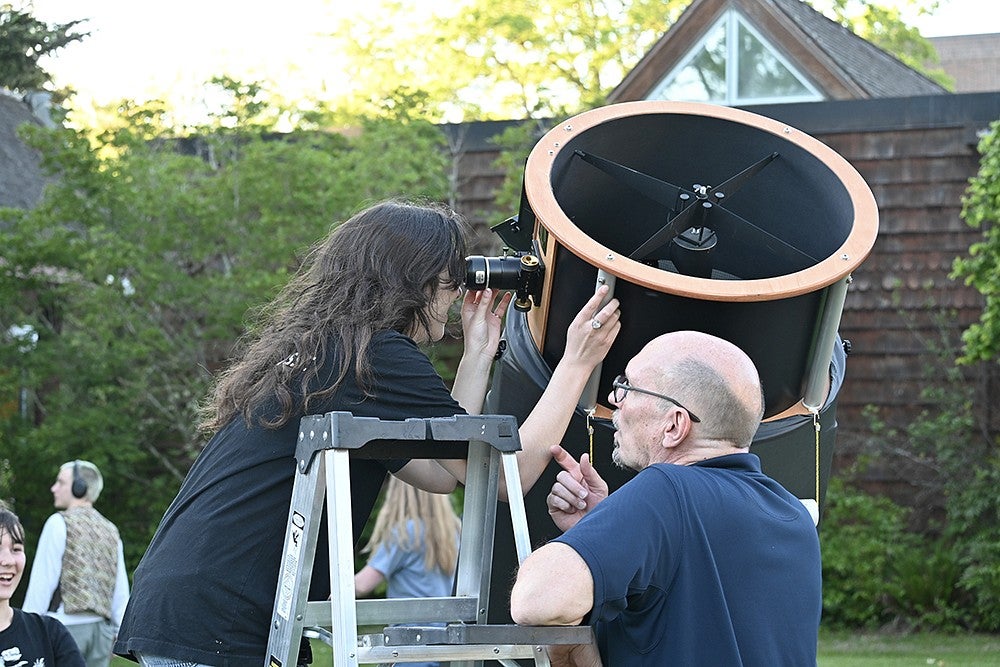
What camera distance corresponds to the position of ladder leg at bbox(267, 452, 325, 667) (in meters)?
2.60

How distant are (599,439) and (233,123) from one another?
9355 mm

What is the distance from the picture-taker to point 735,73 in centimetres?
1438

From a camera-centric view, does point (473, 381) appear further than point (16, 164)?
No

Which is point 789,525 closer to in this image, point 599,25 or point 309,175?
point 309,175

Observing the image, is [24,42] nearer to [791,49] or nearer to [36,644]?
[791,49]

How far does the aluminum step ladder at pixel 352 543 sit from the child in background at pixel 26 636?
7.69ft

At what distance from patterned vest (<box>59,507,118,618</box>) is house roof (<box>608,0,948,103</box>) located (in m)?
9.57

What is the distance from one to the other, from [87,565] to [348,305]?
5.00m

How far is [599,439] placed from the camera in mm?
3186

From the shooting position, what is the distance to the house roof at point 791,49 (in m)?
14.4

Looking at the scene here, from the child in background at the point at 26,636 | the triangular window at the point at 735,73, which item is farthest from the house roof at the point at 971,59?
the child in background at the point at 26,636

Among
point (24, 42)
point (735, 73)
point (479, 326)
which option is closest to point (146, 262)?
point (735, 73)

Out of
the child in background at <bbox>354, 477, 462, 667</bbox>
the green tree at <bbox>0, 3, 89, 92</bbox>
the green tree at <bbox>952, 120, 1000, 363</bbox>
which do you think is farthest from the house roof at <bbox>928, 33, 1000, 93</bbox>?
the child in background at <bbox>354, 477, 462, 667</bbox>

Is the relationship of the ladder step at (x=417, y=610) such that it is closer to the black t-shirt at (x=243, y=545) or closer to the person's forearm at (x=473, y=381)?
the black t-shirt at (x=243, y=545)
